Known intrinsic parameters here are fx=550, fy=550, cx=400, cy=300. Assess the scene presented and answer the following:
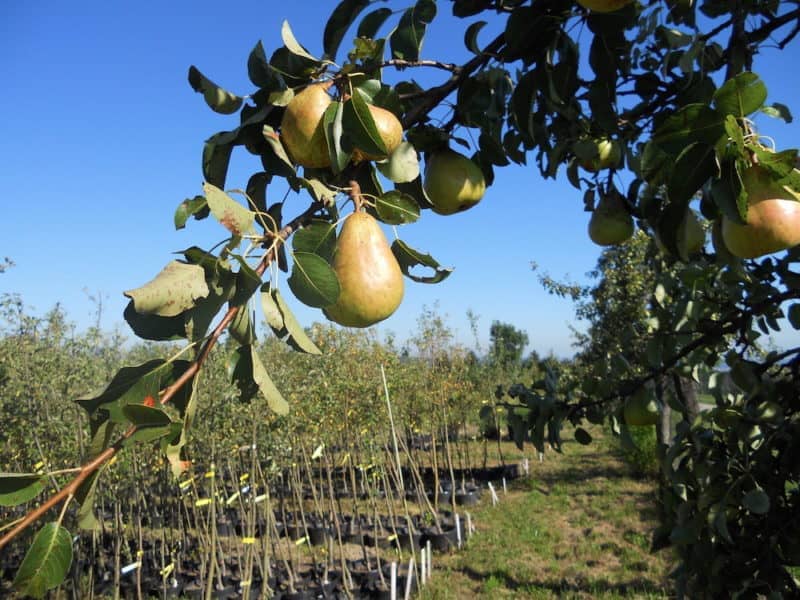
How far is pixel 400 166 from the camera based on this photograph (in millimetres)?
817

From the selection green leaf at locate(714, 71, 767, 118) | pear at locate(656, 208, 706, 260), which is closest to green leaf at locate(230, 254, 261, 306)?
green leaf at locate(714, 71, 767, 118)

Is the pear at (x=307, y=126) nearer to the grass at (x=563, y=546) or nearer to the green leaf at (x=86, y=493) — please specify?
the green leaf at (x=86, y=493)

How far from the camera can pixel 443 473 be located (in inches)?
410

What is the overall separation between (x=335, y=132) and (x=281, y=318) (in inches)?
9.8

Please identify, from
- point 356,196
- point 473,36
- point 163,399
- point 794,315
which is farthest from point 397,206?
point 794,315

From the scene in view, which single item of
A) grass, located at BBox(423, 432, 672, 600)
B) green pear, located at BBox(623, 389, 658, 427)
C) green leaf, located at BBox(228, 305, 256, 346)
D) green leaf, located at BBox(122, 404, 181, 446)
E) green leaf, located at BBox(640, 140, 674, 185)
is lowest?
grass, located at BBox(423, 432, 672, 600)

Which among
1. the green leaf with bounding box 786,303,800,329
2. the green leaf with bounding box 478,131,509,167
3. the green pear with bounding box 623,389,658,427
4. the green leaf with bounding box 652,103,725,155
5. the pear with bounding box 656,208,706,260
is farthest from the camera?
the green leaf with bounding box 786,303,800,329

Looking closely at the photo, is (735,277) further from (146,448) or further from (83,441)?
(146,448)

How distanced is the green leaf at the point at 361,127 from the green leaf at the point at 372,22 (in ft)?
1.04

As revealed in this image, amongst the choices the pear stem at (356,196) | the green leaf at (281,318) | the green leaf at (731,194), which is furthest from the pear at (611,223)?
the green leaf at (281,318)

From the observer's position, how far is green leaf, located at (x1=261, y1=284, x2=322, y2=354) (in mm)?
689

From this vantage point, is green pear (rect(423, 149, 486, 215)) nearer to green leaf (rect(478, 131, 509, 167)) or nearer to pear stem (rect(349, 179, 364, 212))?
green leaf (rect(478, 131, 509, 167))

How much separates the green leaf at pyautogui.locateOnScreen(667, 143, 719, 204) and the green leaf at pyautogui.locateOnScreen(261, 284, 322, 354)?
57cm

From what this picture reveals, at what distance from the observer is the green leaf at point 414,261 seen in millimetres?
767
